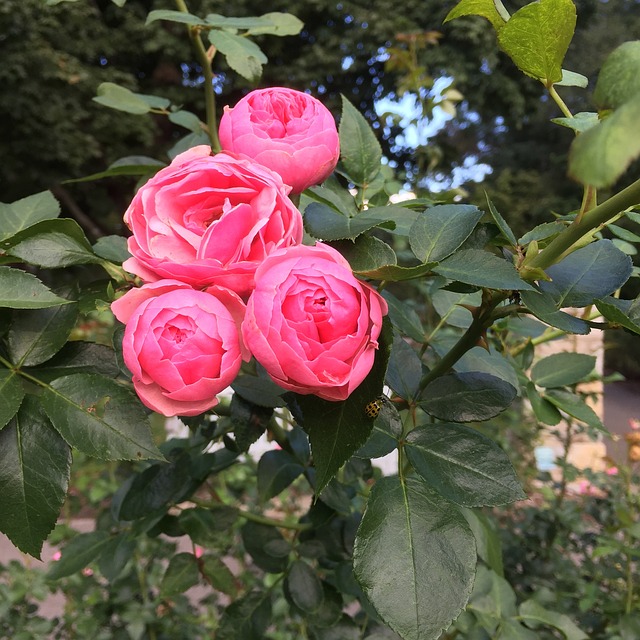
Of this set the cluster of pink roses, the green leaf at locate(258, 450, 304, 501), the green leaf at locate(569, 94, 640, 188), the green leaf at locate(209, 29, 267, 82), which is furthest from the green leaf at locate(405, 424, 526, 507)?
the green leaf at locate(209, 29, 267, 82)

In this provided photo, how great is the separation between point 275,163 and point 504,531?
1.25 m

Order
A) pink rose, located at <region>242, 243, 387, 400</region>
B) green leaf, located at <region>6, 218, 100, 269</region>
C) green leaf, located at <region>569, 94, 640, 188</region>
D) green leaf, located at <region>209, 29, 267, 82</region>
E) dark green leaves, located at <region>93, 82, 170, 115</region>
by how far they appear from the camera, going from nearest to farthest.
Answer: green leaf, located at <region>569, 94, 640, 188</region> < pink rose, located at <region>242, 243, 387, 400</region> < green leaf, located at <region>6, 218, 100, 269</region> < green leaf, located at <region>209, 29, 267, 82</region> < dark green leaves, located at <region>93, 82, 170, 115</region>

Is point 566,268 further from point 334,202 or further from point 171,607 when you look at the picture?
point 171,607

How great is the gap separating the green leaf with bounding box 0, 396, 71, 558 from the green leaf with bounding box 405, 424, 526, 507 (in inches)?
9.4

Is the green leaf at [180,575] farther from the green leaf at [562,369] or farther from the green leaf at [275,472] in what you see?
the green leaf at [562,369]

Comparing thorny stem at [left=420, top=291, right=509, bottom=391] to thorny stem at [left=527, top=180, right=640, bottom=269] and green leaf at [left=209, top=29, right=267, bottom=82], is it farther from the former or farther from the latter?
green leaf at [left=209, top=29, right=267, bottom=82]

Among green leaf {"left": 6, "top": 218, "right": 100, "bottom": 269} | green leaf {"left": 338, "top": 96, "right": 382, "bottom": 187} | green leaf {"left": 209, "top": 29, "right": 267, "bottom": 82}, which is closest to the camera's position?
green leaf {"left": 6, "top": 218, "right": 100, "bottom": 269}

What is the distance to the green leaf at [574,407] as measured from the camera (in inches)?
21.8

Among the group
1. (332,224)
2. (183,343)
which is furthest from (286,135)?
(183,343)

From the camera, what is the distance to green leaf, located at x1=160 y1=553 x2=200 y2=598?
2.53 feet

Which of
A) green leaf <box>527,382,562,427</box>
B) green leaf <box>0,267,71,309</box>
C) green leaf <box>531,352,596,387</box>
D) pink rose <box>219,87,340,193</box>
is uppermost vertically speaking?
pink rose <box>219,87,340,193</box>

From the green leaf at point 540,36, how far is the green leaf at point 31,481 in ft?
1.27

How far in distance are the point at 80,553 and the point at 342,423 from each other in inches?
25.5

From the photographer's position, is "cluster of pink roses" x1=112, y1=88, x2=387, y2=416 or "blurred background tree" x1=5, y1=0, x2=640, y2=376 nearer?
"cluster of pink roses" x1=112, y1=88, x2=387, y2=416
